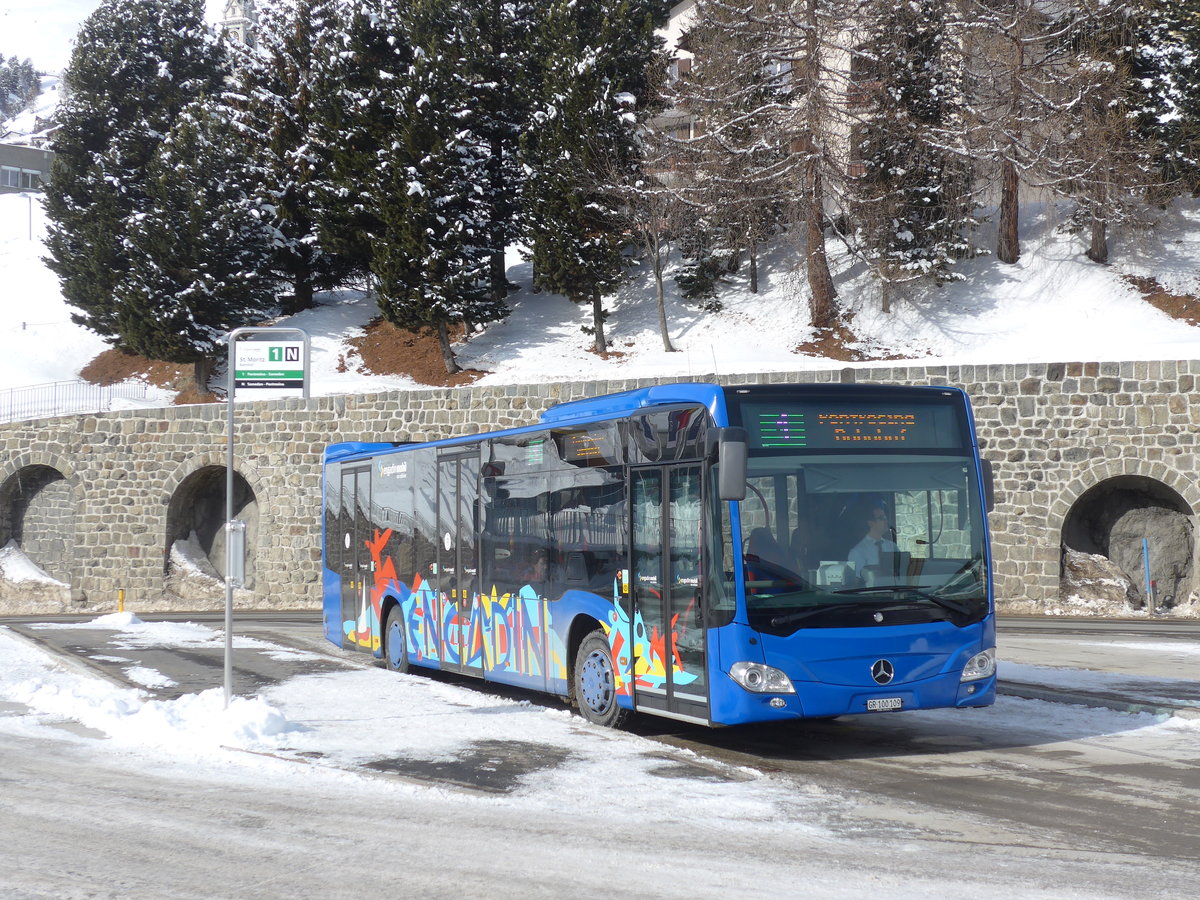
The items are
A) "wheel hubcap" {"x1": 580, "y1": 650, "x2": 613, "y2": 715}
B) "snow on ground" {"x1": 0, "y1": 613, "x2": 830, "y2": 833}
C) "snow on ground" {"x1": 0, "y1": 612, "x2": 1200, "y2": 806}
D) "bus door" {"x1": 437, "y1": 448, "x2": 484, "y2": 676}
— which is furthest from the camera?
"bus door" {"x1": 437, "y1": 448, "x2": 484, "y2": 676}

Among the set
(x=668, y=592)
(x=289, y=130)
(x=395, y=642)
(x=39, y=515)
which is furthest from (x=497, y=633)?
(x=289, y=130)

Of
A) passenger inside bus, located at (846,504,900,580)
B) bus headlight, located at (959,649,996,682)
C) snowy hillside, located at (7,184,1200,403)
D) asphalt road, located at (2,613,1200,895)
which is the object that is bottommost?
asphalt road, located at (2,613,1200,895)

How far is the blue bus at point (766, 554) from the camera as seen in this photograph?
8.68 meters

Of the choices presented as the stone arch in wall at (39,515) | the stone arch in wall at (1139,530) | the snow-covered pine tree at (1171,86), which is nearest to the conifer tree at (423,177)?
the stone arch in wall at (39,515)

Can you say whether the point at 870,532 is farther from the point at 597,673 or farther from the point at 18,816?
the point at 18,816

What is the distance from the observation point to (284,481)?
28.4 meters

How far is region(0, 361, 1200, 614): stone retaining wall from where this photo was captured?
68.7 ft

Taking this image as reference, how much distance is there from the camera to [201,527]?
30906 millimetres

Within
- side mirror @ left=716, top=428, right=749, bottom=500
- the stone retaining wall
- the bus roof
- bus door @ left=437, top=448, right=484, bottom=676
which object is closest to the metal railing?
the stone retaining wall

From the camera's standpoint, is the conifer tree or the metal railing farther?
the conifer tree

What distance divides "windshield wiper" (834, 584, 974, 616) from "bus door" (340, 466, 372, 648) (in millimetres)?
8264

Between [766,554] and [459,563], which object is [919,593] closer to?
[766,554]

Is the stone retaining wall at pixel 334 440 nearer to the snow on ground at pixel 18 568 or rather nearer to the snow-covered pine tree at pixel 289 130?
the snow on ground at pixel 18 568

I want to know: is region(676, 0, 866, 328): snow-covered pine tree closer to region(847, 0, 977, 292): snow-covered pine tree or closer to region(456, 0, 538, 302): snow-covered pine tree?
region(847, 0, 977, 292): snow-covered pine tree
